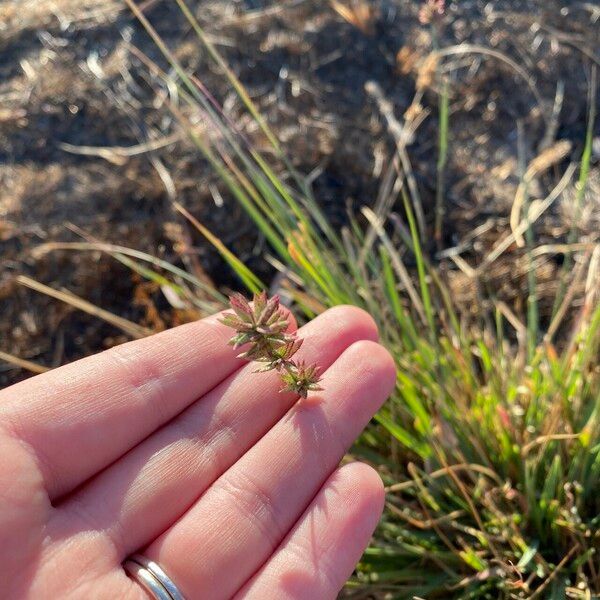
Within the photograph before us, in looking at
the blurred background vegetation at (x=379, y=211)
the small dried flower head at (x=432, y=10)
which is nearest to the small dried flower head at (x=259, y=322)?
the blurred background vegetation at (x=379, y=211)

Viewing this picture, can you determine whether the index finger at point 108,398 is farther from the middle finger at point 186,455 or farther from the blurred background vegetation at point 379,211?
the blurred background vegetation at point 379,211

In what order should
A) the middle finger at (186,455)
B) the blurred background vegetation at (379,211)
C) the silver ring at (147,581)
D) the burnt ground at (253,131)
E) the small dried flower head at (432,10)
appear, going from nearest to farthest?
the silver ring at (147,581) < the middle finger at (186,455) < the small dried flower head at (432,10) < the blurred background vegetation at (379,211) < the burnt ground at (253,131)

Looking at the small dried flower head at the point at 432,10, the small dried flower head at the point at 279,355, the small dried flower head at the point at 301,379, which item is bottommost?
the small dried flower head at the point at 301,379

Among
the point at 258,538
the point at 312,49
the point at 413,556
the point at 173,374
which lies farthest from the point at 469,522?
the point at 312,49

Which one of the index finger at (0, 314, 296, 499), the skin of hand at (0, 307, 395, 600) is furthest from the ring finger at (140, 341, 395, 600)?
the index finger at (0, 314, 296, 499)

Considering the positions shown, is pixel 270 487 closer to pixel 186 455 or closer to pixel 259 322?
pixel 186 455

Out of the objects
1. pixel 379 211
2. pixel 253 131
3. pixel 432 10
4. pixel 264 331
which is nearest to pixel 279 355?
pixel 264 331

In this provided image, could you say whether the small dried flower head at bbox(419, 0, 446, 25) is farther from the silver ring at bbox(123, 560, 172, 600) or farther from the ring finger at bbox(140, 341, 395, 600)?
the silver ring at bbox(123, 560, 172, 600)
